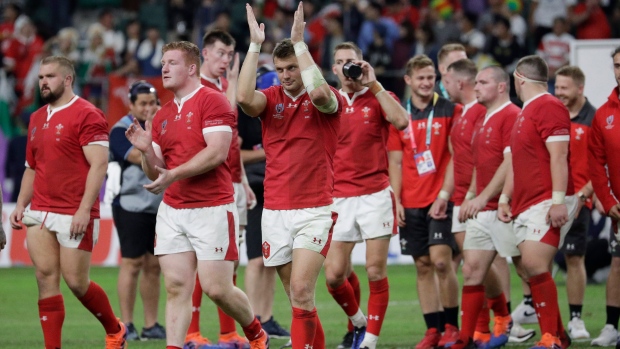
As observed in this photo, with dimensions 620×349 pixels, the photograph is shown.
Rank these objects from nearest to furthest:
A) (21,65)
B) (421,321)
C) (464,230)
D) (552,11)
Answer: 1. (464,230)
2. (421,321)
3. (552,11)
4. (21,65)

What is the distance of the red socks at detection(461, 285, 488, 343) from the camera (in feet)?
31.6

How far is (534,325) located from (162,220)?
516 centimetres

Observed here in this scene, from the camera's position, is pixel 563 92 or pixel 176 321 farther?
pixel 563 92

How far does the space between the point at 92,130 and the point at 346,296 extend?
8.79ft

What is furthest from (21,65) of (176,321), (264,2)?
(176,321)

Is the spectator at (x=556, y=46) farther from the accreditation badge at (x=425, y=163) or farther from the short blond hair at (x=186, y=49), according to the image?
the short blond hair at (x=186, y=49)

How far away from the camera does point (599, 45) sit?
551 inches

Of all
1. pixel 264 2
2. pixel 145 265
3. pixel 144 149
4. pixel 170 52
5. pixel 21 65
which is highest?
pixel 264 2

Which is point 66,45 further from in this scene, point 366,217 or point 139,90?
point 366,217

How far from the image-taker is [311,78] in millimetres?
7773

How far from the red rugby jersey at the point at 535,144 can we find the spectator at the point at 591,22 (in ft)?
40.9

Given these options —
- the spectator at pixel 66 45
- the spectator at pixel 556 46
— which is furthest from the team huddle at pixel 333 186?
the spectator at pixel 66 45

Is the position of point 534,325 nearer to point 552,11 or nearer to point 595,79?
point 595,79

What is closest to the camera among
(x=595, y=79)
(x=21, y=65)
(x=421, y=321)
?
(x=421, y=321)
